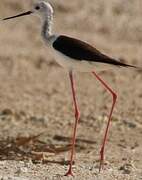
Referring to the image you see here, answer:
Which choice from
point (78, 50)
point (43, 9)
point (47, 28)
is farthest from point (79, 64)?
point (43, 9)

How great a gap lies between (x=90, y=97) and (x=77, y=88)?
0.60 meters

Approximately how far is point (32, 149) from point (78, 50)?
143 centimetres

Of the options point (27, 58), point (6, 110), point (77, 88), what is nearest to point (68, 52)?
point (6, 110)

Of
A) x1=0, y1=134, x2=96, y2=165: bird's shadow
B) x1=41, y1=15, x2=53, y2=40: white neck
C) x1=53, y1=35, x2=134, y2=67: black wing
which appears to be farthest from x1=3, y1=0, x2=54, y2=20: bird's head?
x1=0, y1=134, x2=96, y2=165: bird's shadow

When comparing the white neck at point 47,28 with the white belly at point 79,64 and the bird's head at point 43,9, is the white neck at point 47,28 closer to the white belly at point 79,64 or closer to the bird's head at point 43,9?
the bird's head at point 43,9

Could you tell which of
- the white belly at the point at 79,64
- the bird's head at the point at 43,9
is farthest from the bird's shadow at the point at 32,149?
the bird's head at the point at 43,9

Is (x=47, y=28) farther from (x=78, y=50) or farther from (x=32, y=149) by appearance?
(x=32, y=149)

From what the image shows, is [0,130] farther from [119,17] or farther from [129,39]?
[119,17]

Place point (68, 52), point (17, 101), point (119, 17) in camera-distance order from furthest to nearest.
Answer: point (119, 17) → point (17, 101) → point (68, 52)

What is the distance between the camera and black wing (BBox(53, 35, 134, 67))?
8.02 meters

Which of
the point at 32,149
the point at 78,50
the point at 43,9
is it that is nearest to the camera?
the point at 78,50

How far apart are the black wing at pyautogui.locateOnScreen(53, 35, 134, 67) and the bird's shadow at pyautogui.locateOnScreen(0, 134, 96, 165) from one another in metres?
1.09

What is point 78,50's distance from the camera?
813 centimetres

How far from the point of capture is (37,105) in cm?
1181
